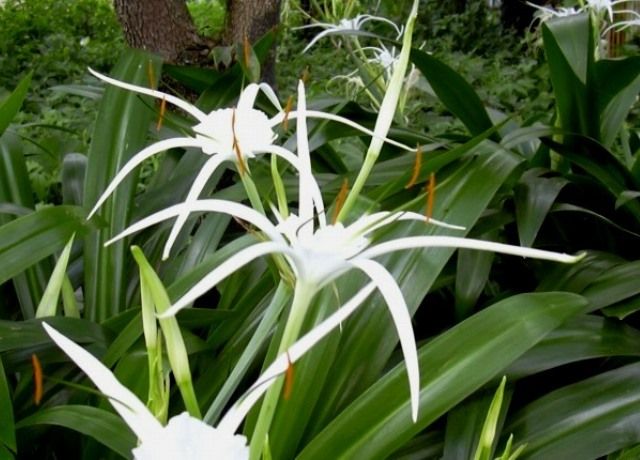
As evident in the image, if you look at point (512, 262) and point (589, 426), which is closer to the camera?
point (589, 426)

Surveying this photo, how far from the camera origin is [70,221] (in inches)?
35.8

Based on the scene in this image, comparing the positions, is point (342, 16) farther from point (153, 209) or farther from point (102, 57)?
point (102, 57)

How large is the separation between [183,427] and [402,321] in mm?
128

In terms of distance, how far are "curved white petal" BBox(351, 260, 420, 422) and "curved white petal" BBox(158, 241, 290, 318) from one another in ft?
0.17

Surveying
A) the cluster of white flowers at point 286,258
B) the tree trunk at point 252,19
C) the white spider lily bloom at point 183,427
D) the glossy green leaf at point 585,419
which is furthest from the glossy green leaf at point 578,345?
the tree trunk at point 252,19

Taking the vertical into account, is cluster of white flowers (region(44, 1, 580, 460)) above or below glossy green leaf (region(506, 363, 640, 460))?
above

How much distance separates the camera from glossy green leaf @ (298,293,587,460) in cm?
71

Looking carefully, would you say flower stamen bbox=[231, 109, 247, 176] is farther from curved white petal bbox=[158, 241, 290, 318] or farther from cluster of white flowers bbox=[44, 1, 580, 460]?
curved white petal bbox=[158, 241, 290, 318]

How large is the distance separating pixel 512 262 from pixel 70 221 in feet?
1.87

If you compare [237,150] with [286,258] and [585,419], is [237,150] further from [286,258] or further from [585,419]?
[585,419]

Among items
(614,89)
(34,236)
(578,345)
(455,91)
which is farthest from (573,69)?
(34,236)

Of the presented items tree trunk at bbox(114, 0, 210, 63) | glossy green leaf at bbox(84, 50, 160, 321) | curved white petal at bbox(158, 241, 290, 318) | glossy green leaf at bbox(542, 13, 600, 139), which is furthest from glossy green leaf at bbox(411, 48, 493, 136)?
curved white petal at bbox(158, 241, 290, 318)

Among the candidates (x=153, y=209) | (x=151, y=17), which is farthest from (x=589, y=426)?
(x=151, y=17)

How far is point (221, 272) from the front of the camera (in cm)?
45
